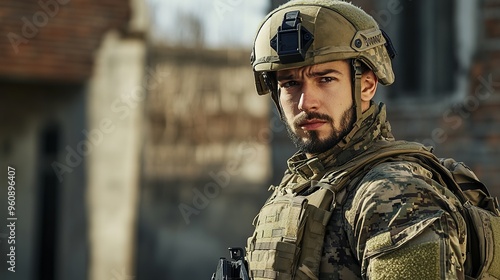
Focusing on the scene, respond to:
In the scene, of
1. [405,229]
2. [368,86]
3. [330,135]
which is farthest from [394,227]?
[368,86]

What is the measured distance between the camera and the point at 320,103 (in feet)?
8.67

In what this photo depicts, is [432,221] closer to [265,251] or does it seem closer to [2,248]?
[265,251]

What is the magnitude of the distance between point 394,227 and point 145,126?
6730 mm

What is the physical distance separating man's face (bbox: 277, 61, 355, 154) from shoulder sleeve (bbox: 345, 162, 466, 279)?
280 mm

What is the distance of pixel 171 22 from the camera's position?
880 cm

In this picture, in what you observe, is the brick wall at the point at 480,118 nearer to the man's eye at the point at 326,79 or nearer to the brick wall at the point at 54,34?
the brick wall at the point at 54,34

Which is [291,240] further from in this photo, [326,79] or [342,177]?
[326,79]

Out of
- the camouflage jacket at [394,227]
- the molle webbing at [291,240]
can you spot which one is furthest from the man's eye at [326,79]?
the molle webbing at [291,240]

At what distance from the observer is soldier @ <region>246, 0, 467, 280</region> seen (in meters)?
2.28

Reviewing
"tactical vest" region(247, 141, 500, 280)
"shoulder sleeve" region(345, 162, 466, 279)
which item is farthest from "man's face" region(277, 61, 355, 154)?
"shoulder sleeve" region(345, 162, 466, 279)

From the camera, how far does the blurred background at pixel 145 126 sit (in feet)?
22.3

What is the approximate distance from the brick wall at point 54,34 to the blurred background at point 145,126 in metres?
0.01

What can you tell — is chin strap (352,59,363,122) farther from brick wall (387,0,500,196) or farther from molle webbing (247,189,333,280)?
brick wall (387,0,500,196)

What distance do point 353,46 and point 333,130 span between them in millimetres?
230
